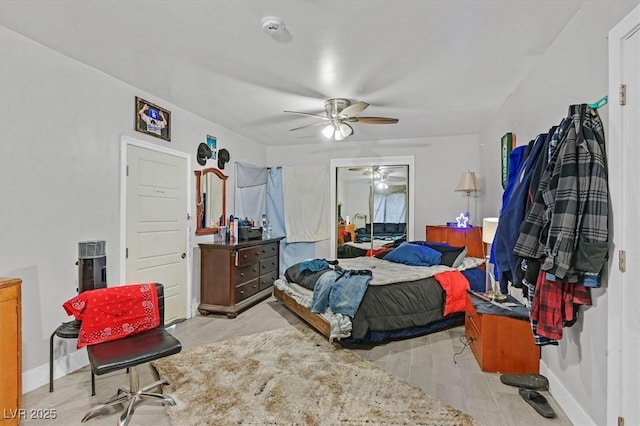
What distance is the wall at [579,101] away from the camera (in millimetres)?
1797

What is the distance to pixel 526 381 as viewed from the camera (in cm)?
252

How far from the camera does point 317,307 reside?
346 centimetres

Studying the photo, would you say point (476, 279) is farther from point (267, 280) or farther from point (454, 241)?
point (267, 280)

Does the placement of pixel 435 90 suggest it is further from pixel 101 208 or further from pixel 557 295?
pixel 101 208

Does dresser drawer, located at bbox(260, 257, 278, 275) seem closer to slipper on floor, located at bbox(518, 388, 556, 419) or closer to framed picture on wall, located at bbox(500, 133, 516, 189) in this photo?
framed picture on wall, located at bbox(500, 133, 516, 189)

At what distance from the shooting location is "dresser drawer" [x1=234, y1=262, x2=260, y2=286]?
4.48 meters

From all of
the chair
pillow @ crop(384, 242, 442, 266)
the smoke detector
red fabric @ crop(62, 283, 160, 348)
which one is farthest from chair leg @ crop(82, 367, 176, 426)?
pillow @ crop(384, 242, 442, 266)

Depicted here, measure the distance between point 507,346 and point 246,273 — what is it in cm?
322

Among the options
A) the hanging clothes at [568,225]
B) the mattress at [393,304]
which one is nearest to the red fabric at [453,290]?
the mattress at [393,304]

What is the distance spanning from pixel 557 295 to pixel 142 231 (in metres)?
3.66

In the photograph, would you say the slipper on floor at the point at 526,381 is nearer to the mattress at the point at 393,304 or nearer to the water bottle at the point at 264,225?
the mattress at the point at 393,304

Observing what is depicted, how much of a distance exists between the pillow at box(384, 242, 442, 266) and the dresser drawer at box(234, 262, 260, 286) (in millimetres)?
1919

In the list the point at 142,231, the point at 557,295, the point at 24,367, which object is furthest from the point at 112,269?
the point at 557,295

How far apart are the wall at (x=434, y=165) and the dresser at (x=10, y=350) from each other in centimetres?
473
